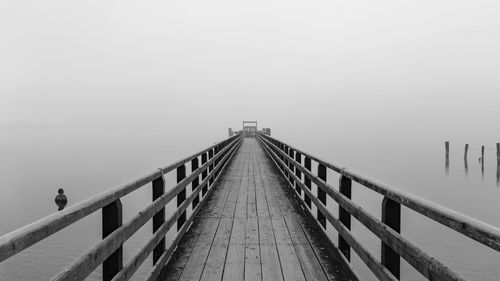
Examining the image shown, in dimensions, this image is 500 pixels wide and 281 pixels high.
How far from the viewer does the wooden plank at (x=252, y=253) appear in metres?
4.23

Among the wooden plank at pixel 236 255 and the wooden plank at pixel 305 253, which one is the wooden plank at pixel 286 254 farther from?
the wooden plank at pixel 236 255

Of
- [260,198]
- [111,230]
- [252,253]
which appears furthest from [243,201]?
[111,230]

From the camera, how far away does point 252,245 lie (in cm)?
534

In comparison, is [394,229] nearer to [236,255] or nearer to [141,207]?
[236,255]

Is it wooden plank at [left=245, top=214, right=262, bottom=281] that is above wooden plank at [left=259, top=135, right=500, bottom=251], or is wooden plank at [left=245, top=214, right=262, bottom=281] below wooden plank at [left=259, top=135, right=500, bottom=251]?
below

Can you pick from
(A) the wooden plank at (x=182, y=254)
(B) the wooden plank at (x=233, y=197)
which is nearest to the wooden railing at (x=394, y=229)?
(A) the wooden plank at (x=182, y=254)

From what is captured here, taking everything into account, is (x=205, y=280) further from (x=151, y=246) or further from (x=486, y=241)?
(x=486, y=241)

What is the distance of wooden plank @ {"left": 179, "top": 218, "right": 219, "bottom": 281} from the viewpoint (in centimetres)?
420

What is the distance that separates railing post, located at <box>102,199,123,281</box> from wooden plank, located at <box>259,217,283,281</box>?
1.85 m

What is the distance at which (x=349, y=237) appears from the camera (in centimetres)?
399

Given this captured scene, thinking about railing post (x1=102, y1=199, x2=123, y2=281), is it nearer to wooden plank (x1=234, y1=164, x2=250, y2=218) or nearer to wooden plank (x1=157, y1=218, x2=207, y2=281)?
wooden plank (x1=157, y1=218, x2=207, y2=281)

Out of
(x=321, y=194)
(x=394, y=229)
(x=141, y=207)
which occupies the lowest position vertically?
(x=141, y=207)

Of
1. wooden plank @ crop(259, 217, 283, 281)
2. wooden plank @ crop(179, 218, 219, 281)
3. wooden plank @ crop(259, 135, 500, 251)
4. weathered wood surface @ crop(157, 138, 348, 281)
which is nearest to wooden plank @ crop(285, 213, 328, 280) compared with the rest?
weathered wood surface @ crop(157, 138, 348, 281)

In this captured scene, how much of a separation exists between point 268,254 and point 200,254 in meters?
0.95
